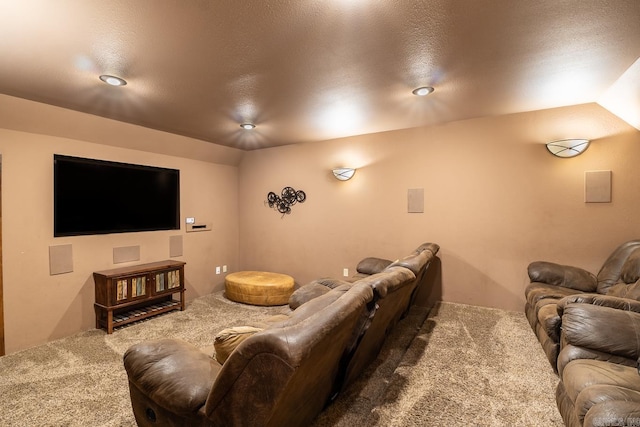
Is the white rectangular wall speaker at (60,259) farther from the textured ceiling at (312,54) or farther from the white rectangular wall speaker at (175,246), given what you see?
the textured ceiling at (312,54)

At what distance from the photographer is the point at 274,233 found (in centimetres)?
557

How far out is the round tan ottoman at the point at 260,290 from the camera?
4.51m

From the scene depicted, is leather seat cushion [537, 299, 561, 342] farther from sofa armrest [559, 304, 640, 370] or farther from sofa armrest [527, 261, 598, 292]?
sofa armrest [527, 261, 598, 292]

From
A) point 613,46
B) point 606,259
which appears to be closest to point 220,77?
point 613,46

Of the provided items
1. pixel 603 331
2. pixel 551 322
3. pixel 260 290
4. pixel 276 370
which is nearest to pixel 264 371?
pixel 276 370

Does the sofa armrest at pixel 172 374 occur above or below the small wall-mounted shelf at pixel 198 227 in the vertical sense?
below

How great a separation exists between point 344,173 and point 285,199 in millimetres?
→ 1268

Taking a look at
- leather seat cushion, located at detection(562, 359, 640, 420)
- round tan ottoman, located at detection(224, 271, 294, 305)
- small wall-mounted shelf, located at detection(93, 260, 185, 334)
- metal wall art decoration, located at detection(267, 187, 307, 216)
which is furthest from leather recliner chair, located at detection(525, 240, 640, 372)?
small wall-mounted shelf, located at detection(93, 260, 185, 334)

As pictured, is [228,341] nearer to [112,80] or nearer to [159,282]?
[112,80]

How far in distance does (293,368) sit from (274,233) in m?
4.53

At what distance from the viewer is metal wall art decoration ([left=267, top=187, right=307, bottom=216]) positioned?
209 inches

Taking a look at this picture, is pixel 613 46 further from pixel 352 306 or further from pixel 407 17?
pixel 352 306

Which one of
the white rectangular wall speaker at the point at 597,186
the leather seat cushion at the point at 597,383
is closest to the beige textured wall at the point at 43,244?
the leather seat cushion at the point at 597,383

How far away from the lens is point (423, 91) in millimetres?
2990
